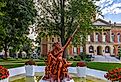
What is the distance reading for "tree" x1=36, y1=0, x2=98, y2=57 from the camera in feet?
137

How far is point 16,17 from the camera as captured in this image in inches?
1688

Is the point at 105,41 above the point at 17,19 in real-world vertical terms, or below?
below

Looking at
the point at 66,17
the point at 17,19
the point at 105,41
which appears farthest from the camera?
the point at 105,41

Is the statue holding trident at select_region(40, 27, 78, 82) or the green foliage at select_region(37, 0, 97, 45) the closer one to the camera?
the statue holding trident at select_region(40, 27, 78, 82)

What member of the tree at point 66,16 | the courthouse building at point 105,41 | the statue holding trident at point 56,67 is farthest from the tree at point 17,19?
the courthouse building at point 105,41

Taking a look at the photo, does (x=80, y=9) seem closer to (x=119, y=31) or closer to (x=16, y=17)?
(x=16, y=17)

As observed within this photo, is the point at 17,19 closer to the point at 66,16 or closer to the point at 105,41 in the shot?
the point at 66,16

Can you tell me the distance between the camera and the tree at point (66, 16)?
41.9 m

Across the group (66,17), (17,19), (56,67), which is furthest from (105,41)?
(56,67)

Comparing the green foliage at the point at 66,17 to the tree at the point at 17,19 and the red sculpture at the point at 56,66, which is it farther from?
the red sculpture at the point at 56,66

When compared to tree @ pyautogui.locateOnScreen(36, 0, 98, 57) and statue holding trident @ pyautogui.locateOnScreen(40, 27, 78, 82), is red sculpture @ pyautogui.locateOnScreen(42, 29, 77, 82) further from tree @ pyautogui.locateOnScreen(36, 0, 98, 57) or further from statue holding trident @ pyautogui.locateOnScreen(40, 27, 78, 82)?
tree @ pyautogui.locateOnScreen(36, 0, 98, 57)

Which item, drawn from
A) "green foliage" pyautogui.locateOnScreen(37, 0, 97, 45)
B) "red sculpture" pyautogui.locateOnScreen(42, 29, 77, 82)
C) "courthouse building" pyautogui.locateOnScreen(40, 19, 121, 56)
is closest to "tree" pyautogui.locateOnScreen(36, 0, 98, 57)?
"green foliage" pyautogui.locateOnScreen(37, 0, 97, 45)

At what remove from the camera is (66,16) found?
43062mm

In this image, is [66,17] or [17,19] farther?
[66,17]
